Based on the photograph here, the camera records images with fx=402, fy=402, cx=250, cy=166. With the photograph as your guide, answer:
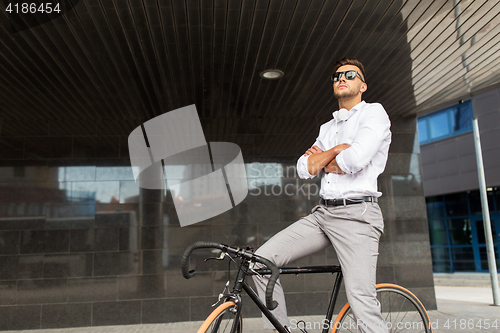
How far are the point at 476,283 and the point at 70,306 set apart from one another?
41.0 ft

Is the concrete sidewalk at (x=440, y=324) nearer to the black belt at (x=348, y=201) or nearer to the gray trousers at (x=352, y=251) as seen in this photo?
the gray trousers at (x=352, y=251)

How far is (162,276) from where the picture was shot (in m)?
6.09

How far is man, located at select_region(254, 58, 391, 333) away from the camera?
87.5 inches

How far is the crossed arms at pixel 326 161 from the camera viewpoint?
7.63 feet

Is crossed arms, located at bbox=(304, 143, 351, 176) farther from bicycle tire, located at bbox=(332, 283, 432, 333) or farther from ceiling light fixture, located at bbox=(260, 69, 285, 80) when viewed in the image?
ceiling light fixture, located at bbox=(260, 69, 285, 80)

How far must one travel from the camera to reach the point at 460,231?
17781 millimetres

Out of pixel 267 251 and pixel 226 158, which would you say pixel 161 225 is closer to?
pixel 226 158

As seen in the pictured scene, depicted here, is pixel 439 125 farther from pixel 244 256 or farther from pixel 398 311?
pixel 244 256

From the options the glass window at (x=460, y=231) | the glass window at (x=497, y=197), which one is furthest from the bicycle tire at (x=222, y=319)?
the glass window at (x=460, y=231)

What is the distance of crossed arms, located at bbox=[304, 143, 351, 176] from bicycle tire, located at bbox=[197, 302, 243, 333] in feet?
2.94

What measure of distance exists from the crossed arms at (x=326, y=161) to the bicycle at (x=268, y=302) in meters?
0.58

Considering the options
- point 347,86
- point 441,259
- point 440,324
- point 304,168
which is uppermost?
point 347,86

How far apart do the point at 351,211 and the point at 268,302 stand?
78 centimetres

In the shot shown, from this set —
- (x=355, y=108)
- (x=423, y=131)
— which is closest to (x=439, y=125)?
(x=423, y=131)
